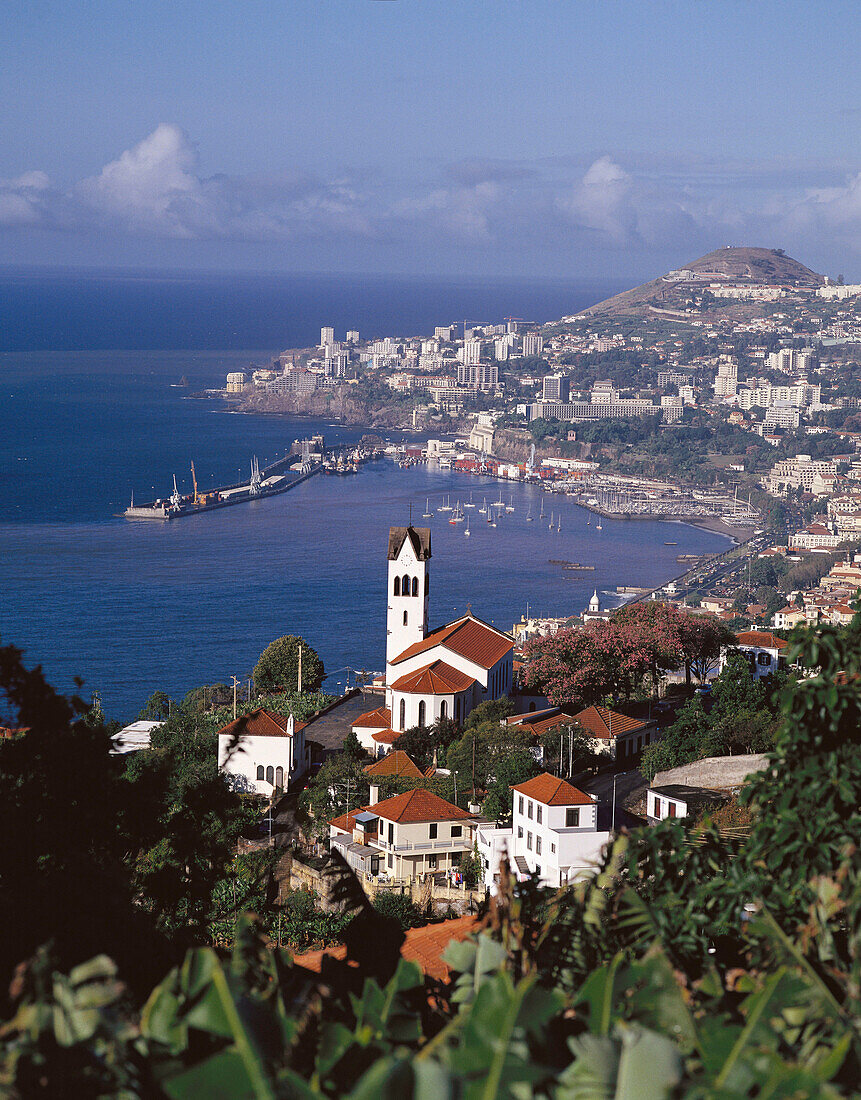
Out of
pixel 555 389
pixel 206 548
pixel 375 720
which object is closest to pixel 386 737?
pixel 375 720

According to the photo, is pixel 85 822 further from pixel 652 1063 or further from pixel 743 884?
pixel 652 1063

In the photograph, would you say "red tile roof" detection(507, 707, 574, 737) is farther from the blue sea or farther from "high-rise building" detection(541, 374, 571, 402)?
"high-rise building" detection(541, 374, 571, 402)

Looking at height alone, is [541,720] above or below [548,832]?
below

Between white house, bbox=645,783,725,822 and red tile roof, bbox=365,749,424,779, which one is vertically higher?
white house, bbox=645,783,725,822

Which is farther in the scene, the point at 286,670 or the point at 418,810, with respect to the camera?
the point at 286,670

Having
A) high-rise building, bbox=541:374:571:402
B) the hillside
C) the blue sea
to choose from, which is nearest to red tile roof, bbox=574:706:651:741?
the blue sea

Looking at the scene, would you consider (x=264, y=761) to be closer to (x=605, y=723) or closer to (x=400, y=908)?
(x=605, y=723)

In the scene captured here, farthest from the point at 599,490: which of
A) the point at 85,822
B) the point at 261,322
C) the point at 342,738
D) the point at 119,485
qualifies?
the point at 261,322

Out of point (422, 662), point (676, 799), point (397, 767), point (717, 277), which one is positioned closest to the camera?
point (676, 799)
